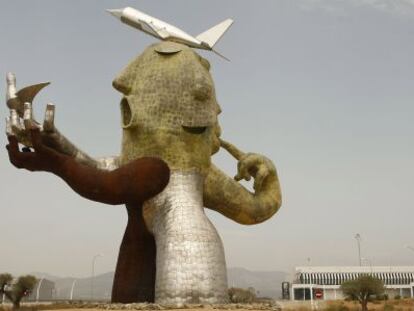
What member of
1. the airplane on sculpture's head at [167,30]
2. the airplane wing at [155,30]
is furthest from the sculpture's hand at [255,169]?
the airplane wing at [155,30]

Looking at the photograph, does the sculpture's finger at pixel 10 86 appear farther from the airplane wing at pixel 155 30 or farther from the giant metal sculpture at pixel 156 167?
the airplane wing at pixel 155 30

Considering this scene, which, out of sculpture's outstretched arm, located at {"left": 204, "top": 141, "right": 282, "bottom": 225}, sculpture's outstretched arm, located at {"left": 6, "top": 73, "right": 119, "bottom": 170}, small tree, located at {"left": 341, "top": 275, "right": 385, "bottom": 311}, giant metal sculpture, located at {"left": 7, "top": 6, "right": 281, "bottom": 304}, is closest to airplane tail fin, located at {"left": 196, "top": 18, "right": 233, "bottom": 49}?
giant metal sculpture, located at {"left": 7, "top": 6, "right": 281, "bottom": 304}

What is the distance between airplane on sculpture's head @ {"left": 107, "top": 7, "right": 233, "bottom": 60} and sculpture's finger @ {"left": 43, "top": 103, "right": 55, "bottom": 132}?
4454mm

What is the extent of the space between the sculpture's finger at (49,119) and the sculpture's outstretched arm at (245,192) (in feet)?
13.8

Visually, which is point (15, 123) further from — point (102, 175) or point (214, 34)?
point (214, 34)

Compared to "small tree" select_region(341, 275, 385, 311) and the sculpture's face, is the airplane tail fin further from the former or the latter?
"small tree" select_region(341, 275, 385, 311)

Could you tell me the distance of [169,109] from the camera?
45.3 feet

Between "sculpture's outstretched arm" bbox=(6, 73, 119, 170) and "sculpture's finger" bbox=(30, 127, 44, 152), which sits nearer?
"sculpture's finger" bbox=(30, 127, 44, 152)

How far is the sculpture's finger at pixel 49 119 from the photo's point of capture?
1313 cm

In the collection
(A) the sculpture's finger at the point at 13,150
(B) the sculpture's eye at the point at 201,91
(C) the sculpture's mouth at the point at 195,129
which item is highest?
(B) the sculpture's eye at the point at 201,91

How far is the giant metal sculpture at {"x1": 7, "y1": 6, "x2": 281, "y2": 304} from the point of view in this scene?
12.4m

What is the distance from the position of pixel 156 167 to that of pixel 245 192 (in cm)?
381

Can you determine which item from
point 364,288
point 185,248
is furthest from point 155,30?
point 364,288

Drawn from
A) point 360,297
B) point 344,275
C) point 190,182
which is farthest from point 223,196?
point 344,275
